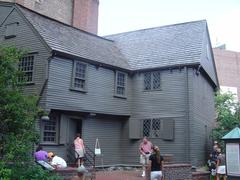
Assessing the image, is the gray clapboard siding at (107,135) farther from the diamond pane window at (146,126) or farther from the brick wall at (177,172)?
the brick wall at (177,172)

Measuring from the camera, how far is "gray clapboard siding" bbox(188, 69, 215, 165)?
20.7 meters

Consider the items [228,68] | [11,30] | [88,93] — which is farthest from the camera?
[228,68]

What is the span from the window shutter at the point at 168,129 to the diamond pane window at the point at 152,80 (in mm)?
2330

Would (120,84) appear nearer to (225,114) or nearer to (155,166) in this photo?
(225,114)

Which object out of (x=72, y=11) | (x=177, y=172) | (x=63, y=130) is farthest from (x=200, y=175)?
(x=72, y=11)

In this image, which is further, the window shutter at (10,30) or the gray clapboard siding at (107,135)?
the gray clapboard siding at (107,135)

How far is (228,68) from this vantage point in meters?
59.8

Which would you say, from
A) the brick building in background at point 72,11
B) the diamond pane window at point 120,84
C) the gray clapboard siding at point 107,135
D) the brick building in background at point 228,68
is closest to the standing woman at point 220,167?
the gray clapboard siding at point 107,135

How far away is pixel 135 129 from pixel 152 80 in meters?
3.19

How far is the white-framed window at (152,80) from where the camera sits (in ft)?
72.9

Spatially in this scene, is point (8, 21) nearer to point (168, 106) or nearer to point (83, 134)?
point (83, 134)

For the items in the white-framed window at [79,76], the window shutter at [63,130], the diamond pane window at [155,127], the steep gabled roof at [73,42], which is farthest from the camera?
the diamond pane window at [155,127]

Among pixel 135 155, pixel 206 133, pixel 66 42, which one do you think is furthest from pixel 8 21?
pixel 206 133

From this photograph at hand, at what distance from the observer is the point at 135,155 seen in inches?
872
